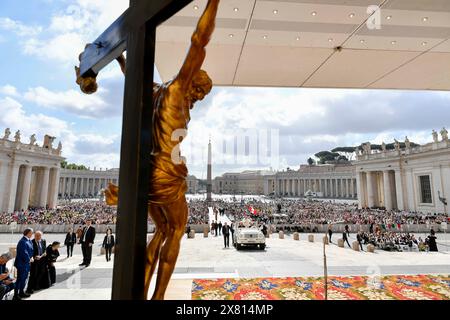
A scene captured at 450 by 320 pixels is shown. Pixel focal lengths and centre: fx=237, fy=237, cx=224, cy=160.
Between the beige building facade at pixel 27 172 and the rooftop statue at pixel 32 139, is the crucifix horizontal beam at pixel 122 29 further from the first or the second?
the rooftop statue at pixel 32 139

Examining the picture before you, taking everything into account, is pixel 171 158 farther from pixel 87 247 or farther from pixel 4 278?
pixel 87 247

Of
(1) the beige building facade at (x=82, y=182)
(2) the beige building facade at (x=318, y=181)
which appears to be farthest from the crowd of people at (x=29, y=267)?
(2) the beige building facade at (x=318, y=181)

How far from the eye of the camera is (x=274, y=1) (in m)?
3.82

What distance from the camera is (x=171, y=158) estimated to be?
1.41m

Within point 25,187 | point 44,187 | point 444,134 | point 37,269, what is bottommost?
point 37,269

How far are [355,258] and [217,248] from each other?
6.01 meters

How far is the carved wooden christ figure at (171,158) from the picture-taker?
4.54 feet

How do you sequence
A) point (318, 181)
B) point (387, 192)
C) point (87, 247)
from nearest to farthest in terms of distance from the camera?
point (87, 247)
point (387, 192)
point (318, 181)

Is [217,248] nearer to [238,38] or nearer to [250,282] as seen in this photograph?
[250,282]

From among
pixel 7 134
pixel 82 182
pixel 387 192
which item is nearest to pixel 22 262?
pixel 7 134

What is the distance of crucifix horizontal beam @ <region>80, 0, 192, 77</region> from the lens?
4.10 ft

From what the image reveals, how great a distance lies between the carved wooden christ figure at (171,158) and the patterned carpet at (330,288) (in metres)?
3.90

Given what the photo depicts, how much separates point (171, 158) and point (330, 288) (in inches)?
238
